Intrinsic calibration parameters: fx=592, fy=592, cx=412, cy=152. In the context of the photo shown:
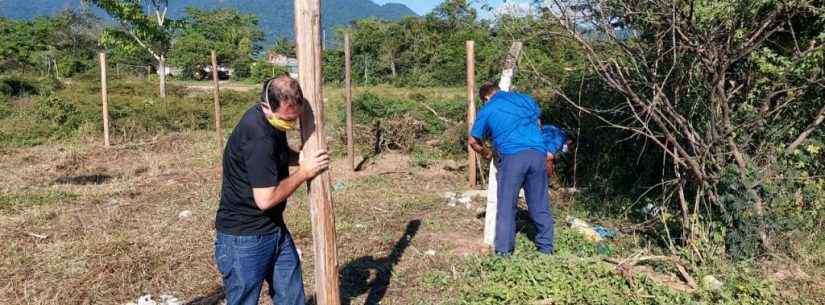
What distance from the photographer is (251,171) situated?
2535mm

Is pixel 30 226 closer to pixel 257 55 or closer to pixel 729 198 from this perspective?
pixel 729 198

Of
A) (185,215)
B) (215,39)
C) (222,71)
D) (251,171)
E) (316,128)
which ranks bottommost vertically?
(185,215)

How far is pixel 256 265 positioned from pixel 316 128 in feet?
2.46

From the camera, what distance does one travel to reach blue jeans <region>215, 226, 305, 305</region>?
2754mm

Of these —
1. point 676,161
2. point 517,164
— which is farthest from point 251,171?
point 676,161

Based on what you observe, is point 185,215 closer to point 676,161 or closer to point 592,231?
point 592,231

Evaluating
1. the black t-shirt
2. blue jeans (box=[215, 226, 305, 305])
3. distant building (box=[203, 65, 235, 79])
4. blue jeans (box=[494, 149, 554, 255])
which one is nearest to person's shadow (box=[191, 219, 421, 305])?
blue jeans (box=[494, 149, 554, 255])

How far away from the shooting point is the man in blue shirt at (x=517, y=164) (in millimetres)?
4352

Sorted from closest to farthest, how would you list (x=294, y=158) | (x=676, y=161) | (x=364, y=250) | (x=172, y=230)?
(x=294, y=158) < (x=676, y=161) < (x=364, y=250) < (x=172, y=230)

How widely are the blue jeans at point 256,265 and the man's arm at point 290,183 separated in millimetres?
291

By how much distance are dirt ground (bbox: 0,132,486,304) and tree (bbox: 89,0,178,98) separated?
9.30 metres

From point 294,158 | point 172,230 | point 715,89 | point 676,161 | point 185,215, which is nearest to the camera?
point 294,158

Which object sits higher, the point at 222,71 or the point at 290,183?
the point at 222,71

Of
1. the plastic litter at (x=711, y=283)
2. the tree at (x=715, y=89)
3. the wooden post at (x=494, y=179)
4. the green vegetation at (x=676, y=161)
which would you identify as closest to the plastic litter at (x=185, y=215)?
the green vegetation at (x=676, y=161)
